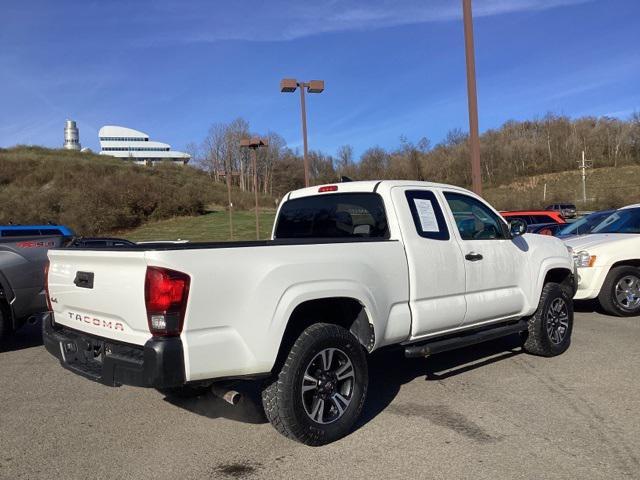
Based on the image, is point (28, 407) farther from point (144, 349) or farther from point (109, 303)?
point (144, 349)

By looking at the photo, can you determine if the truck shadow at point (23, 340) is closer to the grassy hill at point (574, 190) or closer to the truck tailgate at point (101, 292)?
the truck tailgate at point (101, 292)

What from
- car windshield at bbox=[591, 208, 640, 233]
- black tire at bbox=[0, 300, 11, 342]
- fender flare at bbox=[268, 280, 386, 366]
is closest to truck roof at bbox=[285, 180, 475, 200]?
fender flare at bbox=[268, 280, 386, 366]

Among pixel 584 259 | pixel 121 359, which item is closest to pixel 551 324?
pixel 584 259

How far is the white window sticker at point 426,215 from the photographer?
498 centimetres

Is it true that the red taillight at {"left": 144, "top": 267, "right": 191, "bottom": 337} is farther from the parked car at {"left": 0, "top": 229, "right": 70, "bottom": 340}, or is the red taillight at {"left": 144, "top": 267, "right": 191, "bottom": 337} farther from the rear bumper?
the parked car at {"left": 0, "top": 229, "right": 70, "bottom": 340}

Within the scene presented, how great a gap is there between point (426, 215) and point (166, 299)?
260cm

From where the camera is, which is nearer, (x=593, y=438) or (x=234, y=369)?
(x=234, y=369)

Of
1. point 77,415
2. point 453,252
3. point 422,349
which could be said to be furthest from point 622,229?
point 77,415

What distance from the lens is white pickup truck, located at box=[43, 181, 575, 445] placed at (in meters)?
3.45

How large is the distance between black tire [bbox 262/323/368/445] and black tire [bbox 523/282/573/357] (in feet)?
8.85

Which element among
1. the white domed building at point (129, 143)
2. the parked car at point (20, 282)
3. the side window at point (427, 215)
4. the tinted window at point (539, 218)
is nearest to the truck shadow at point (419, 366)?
the side window at point (427, 215)

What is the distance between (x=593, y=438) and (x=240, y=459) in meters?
2.53

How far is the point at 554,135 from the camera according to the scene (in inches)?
3686

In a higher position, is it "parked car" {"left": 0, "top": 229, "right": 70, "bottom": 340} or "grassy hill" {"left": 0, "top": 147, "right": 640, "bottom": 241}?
"grassy hill" {"left": 0, "top": 147, "right": 640, "bottom": 241}
